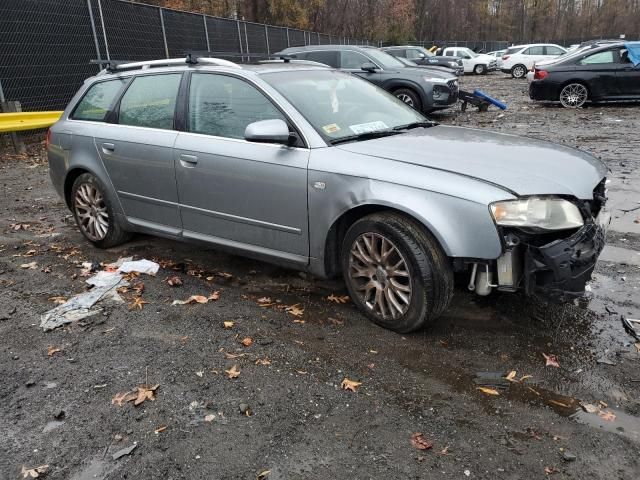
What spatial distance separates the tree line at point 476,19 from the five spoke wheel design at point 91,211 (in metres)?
39.9

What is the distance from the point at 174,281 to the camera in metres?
4.57

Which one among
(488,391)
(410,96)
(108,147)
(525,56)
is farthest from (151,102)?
(525,56)

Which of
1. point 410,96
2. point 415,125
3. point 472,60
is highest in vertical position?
point 415,125

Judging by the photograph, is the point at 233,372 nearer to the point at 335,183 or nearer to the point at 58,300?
the point at 335,183

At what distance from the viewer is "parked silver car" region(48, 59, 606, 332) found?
3.14 meters

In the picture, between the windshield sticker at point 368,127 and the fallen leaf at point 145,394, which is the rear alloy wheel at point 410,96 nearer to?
the windshield sticker at point 368,127

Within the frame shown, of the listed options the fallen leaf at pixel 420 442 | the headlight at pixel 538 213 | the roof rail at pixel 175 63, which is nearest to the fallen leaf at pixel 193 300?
the roof rail at pixel 175 63

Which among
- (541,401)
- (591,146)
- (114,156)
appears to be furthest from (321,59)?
(541,401)

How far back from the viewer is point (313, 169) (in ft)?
12.0

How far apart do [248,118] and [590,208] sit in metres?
2.47

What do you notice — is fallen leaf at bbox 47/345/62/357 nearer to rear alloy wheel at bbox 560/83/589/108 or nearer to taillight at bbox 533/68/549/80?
taillight at bbox 533/68/549/80

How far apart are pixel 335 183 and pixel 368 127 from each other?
781 millimetres

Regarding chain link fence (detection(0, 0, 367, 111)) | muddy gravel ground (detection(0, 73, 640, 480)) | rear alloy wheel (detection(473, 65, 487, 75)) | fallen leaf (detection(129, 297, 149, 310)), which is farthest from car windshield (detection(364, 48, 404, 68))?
rear alloy wheel (detection(473, 65, 487, 75))

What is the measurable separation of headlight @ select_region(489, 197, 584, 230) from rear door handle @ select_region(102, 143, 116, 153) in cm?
342
